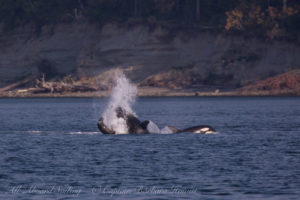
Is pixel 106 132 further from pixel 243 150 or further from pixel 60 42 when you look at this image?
pixel 60 42

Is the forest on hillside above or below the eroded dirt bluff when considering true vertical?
above

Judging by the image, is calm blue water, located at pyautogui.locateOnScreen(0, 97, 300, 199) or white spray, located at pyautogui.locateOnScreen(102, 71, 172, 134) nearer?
calm blue water, located at pyautogui.locateOnScreen(0, 97, 300, 199)

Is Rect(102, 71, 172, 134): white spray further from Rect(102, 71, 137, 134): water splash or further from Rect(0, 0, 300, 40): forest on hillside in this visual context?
Rect(0, 0, 300, 40): forest on hillside

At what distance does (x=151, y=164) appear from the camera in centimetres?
2678

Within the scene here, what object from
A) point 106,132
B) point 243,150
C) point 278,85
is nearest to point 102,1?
point 278,85

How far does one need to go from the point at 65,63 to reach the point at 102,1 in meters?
10.8

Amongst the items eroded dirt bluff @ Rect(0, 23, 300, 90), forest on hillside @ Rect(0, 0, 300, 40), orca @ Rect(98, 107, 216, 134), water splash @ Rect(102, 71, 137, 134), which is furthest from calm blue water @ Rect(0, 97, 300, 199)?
forest on hillside @ Rect(0, 0, 300, 40)

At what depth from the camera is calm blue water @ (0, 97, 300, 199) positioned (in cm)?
2108

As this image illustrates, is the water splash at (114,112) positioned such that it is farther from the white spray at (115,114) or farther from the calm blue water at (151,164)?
the calm blue water at (151,164)

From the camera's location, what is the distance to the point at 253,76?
89000 mm

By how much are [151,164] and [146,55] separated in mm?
70398

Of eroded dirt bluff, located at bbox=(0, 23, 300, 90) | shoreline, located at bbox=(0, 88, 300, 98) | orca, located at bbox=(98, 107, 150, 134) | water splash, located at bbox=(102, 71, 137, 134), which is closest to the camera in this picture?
water splash, located at bbox=(102, 71, 137, 134)

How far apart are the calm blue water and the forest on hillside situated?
161 ft

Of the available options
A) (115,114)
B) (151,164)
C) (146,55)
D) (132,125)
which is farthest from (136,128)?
(146,55)
